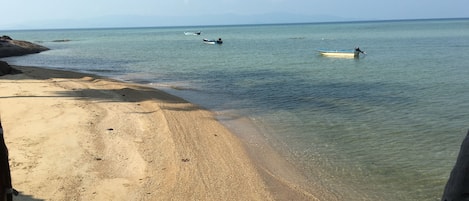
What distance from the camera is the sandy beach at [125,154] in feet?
26.8

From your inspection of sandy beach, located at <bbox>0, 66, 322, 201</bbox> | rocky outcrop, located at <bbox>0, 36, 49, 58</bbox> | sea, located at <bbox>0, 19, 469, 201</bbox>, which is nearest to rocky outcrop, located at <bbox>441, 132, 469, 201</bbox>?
sandy beach, located at <bbox>0, 66, 322, 201</bbox>

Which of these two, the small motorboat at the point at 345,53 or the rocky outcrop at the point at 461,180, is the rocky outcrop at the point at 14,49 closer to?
the small motorboat at the point at 345,53

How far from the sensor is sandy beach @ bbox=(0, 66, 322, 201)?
8.18 metres

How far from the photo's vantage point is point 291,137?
504 inches

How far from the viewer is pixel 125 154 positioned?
1024 cm

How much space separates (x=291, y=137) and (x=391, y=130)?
3.45m

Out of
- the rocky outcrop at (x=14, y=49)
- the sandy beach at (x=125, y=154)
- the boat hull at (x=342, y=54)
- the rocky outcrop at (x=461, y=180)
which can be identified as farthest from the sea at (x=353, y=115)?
the rocky outcrop at (x=14, y=49)

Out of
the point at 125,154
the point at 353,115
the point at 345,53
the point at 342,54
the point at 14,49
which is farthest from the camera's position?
the point at 14,49

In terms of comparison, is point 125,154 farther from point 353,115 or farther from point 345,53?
point 345,53

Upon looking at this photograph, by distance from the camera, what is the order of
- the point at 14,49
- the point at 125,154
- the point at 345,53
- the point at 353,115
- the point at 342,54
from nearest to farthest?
the point at 125,154, the point at 353,115, the point at 345,53, the point at 342,54, the point at 14,49

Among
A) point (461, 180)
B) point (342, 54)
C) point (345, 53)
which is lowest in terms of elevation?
point (342, 54)

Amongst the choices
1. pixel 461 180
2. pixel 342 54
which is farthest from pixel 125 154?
pixel 342 54

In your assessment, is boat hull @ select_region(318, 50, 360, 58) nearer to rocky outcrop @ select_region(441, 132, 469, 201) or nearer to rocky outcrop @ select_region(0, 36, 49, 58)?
rocky outcrop @ select_region(0, 36, 49, 58)

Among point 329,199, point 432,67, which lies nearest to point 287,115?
point 329,199
